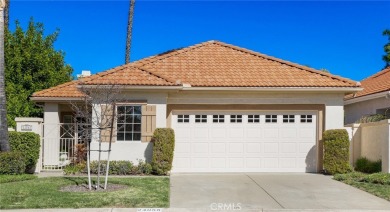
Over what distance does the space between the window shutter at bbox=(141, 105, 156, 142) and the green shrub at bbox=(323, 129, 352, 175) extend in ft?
19.6

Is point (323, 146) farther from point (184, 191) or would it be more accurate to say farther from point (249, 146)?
point (184, 191)

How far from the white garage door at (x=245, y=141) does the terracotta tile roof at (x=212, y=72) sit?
3.81 feet

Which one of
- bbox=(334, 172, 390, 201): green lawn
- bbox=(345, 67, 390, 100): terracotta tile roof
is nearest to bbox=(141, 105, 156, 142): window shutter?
bbox=(334, 172, 390, 201): green lawn

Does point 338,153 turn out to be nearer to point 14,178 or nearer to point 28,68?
point 14,178

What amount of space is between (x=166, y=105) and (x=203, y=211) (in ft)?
23.2

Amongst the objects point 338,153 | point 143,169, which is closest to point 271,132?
point 338,153

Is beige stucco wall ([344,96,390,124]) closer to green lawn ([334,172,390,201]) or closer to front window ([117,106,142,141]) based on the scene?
green lawn ([334,172,390,201])

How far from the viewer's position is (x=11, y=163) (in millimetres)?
13562

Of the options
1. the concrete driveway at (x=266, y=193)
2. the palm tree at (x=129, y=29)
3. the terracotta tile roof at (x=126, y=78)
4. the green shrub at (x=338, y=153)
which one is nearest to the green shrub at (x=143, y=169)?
the concrete driveway at (x=266, y=193)

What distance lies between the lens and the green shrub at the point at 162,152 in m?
14.5

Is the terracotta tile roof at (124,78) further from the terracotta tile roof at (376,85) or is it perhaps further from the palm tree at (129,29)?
the palm tree at (129,29)

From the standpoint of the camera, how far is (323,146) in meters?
15.6

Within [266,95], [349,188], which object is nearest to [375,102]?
[266,95]

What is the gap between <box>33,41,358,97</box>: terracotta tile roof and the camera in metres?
15.5
